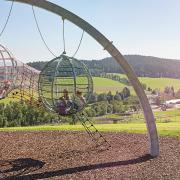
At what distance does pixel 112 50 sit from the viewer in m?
12.6

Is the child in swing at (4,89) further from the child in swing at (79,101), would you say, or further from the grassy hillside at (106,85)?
the grassy hillside at (106,85)

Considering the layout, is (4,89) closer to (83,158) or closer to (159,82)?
(83,158)

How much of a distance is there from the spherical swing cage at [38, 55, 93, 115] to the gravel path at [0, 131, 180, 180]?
1.63m

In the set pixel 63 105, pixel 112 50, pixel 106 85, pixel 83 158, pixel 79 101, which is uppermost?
pixel 106 85

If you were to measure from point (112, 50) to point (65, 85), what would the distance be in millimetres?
1755

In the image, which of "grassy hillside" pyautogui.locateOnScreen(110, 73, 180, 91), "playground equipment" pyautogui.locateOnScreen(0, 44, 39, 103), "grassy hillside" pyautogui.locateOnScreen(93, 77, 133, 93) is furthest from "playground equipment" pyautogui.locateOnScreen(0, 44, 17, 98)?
"grassy hillside" pyautogui.locateOnScreen(110, 73, 180, 91)

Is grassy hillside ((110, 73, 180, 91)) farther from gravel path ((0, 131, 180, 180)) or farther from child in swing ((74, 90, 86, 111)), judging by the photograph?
child in swing ((74, 90, 86, 111))

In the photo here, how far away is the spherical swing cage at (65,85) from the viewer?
12.6m

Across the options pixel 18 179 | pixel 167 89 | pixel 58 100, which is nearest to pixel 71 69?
pixel 58 100

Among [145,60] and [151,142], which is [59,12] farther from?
[145,60]

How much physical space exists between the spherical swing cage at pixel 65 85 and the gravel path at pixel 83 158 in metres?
1.63

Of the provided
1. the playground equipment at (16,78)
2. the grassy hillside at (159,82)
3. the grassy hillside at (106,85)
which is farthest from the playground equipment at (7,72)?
the grassy hillside at (159,82)

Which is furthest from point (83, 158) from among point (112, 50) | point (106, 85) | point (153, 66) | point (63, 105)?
point (153, 66)

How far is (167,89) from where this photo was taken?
103062mm
